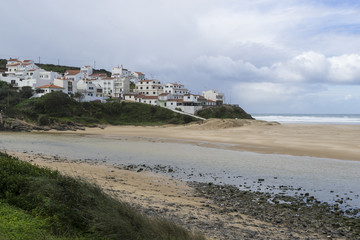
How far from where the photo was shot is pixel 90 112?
233 feet

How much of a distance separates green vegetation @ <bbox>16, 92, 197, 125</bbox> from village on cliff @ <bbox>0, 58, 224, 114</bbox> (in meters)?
11.4

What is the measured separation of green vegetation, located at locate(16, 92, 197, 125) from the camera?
206 ft

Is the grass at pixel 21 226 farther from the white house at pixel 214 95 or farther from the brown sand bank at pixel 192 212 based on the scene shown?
the white house at pixel 214 95

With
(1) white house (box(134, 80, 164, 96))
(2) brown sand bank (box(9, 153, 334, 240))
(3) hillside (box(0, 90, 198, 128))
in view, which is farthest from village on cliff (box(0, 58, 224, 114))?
(2) brown sand bank (box(9, 153, 334, 240))

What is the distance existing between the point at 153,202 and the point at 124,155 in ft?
52.8

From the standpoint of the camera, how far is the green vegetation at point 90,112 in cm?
6291

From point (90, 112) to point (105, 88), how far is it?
32.4 metres

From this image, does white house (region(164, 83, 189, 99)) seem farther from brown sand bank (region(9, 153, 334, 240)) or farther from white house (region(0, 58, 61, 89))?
brown sand bank (region(9, 153, 334, 240))

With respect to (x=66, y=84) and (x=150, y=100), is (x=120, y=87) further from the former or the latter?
(x=66, y=84)

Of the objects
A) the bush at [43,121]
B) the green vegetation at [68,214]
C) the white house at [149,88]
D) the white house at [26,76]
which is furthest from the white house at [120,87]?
the green vegetation at [68,214]

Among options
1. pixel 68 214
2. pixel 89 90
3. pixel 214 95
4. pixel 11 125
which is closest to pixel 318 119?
pixel 214 95

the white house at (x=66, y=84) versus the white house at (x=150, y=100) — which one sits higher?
the white house at (x=66, y=84)

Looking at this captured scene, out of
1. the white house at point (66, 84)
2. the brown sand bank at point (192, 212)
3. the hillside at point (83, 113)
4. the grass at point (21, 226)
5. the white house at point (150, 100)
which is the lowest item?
the brown sand bank at point (192, 212)

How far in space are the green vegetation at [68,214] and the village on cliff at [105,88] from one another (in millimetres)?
76552
